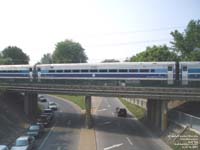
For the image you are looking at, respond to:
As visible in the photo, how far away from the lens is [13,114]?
56.9 metres

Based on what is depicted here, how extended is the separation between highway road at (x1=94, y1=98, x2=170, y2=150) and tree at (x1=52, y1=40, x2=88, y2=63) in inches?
4028

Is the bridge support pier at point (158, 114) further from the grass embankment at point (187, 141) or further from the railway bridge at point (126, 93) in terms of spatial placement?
the grass embankment at point (187, 141)

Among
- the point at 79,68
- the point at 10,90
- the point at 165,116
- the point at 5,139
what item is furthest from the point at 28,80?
the point at 165,116

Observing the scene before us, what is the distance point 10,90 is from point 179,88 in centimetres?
2949

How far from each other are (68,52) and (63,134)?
4670 inches

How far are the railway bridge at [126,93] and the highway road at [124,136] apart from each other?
2448mm

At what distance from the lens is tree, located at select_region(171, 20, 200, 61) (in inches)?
3543

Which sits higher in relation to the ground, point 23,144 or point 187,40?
point 187,40

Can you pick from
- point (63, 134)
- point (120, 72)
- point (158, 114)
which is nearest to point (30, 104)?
point (63, 134)

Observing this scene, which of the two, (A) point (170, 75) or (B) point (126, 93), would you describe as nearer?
(B) point (126, 93)

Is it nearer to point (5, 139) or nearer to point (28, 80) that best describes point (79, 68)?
point (28, 80)

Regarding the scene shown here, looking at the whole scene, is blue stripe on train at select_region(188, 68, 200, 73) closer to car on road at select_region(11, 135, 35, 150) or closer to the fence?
the fence

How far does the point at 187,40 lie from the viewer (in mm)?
91312

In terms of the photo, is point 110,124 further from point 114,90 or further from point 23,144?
point 23,144
